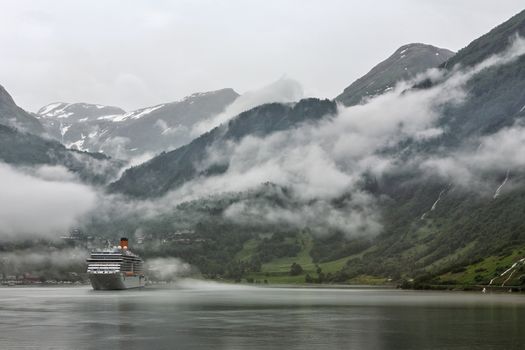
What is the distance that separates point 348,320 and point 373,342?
43730mm

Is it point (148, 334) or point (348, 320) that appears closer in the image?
point (148, 334)

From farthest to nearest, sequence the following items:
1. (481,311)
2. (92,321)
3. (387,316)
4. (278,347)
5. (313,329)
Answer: (481,311)
(387,316)
(92,321)
(313,329)
(278,347)

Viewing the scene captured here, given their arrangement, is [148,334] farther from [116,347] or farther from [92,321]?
[92,321]

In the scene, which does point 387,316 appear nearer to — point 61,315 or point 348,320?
point 348,320

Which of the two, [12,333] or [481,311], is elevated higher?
[12,333]


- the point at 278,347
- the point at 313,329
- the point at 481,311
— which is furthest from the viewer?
the point at 481,311

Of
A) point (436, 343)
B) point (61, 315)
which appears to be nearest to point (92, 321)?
point (61, 315)

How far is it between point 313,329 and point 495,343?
3628cm

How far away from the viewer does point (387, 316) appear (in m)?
160

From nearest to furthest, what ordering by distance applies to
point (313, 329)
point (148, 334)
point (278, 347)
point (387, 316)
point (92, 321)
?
point (278, 347)
point (148, 334)
point (313, 329)
point (92, 321)
point (387, 316)

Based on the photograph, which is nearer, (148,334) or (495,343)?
(495,343)

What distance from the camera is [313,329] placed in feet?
422

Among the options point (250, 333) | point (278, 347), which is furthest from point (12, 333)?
point (278, 347)

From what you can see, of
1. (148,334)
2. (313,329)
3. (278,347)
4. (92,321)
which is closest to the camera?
(278,347)
